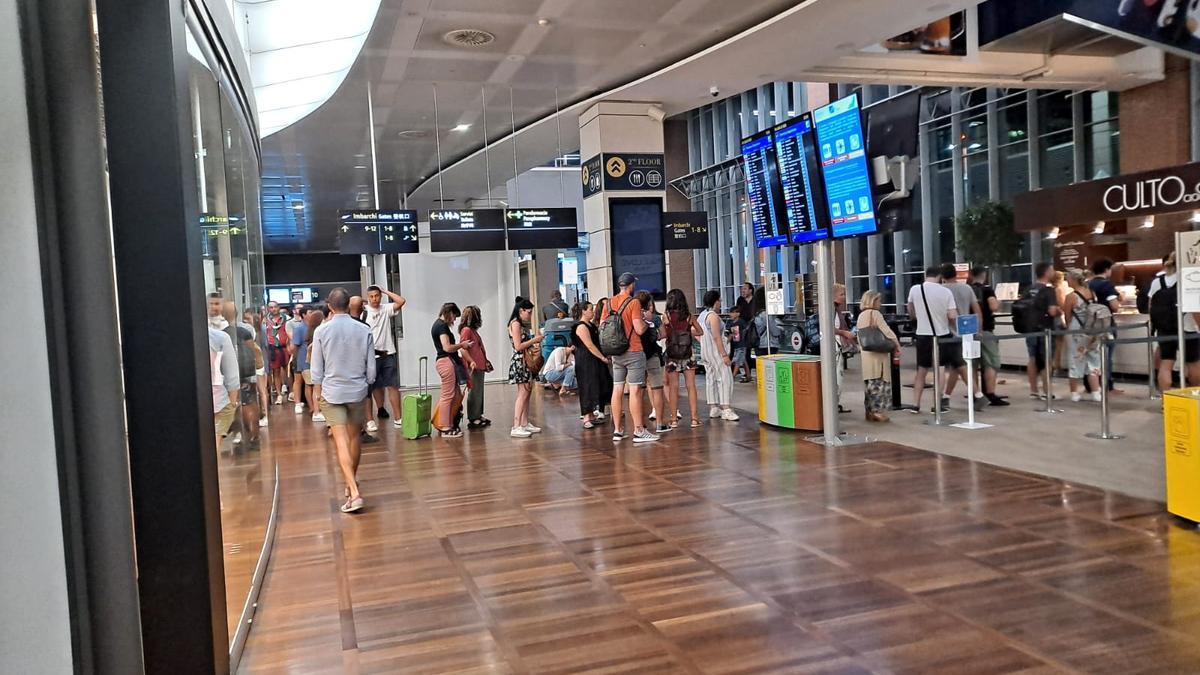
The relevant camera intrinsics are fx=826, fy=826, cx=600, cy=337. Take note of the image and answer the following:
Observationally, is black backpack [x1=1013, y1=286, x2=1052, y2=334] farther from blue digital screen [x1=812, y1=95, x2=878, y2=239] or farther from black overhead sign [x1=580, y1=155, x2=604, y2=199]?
black overhead sign [x1=580, y1=155, x2=604, y2=199]

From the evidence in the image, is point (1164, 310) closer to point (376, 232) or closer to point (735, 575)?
point (735, 575)

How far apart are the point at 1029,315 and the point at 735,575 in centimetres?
665

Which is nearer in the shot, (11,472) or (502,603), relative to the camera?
(11,472)

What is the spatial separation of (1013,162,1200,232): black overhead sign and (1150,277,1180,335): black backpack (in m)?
2.50

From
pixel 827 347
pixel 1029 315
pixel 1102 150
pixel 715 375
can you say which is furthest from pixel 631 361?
pixel 1102 150

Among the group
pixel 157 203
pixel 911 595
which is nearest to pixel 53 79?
pixel 157 203

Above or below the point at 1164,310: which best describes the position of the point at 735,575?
below

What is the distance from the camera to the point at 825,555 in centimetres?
443

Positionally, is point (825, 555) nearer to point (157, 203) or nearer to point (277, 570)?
point (277, 570)

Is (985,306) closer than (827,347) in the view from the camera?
No

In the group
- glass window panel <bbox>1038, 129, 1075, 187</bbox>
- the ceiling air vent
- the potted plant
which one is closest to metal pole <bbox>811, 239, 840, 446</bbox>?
the ceiling air vent

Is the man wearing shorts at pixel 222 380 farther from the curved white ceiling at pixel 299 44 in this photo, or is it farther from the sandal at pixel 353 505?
the curved white ceiling at pixel 299 44

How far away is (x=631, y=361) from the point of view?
8297 millimetres

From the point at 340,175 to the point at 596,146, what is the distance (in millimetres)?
7201
